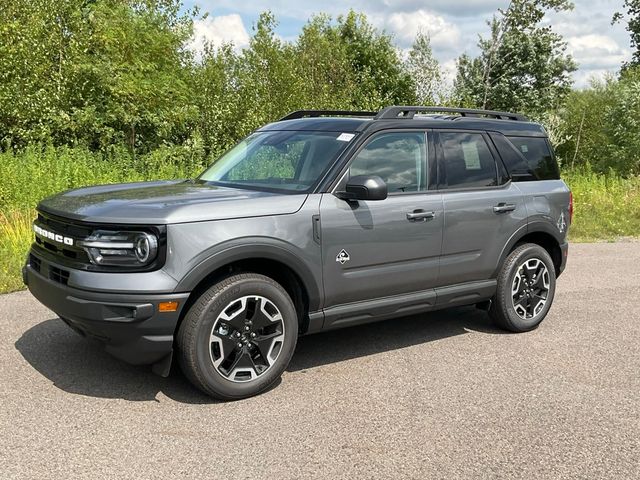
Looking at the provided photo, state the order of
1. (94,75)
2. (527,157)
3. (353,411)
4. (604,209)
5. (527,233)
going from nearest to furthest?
1. (353,411)
2. (527,233)
3. (527,157)
4. (604,209)
5. (94,75)

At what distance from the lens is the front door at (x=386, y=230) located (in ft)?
14.9

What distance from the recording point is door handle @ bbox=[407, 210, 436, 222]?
4875mm

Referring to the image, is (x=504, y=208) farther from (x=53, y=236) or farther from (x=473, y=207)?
(x=53, y=236)

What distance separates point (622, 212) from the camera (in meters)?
13.8

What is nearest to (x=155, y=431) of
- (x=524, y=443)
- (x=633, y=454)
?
(x=524, y=443)

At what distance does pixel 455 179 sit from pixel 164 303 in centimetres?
264

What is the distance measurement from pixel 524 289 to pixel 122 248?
3626mm

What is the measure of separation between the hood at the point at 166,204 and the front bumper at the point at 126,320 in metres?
0.45

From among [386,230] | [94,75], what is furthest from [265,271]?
[94,75]

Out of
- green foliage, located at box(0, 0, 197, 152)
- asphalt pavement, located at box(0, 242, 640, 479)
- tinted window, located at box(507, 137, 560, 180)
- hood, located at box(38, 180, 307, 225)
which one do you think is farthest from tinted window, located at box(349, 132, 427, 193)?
green foliage, located at box(0, 0, 197, 152)

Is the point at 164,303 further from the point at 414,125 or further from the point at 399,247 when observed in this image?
the point at 414,125

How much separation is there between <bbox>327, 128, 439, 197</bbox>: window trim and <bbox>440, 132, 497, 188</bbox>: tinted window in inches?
5.1

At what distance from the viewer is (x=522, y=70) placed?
1516 inches

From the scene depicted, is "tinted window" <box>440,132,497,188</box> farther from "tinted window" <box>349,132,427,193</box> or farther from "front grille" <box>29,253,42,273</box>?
"front grille" <box>29,253,42,273</box>
